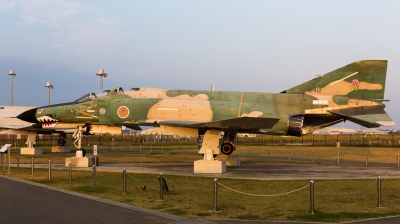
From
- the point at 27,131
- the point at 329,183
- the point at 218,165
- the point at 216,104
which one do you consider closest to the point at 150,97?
the point at 216,104

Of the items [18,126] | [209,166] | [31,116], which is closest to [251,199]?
[209,166]

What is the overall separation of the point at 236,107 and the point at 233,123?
2.09 meters

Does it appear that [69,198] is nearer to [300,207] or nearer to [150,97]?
[300,207]

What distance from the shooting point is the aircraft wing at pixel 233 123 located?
21.0m

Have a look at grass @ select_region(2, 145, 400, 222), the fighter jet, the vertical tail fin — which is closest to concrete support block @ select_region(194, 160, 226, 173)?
grass @ select_region(2, 145, 400, 222)

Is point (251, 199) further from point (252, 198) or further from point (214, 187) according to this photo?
point (214, 187)

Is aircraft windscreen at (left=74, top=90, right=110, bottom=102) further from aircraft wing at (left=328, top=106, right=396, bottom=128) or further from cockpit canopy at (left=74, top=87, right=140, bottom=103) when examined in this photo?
aircraft wing at (left=328, top=106, right=396, bottom=128)

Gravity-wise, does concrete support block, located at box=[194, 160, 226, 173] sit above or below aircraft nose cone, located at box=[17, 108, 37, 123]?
below

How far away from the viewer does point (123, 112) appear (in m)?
23.9

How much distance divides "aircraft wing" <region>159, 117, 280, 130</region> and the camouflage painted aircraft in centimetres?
10

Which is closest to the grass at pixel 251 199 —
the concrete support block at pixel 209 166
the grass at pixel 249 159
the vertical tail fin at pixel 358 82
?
the concrete support block at pixel 209 166

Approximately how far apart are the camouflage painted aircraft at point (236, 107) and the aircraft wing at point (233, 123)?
96mm

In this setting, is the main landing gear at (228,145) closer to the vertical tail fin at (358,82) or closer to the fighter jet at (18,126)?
the vertical tail fin at (358,82)

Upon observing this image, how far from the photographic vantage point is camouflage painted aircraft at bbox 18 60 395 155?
2325 cm
